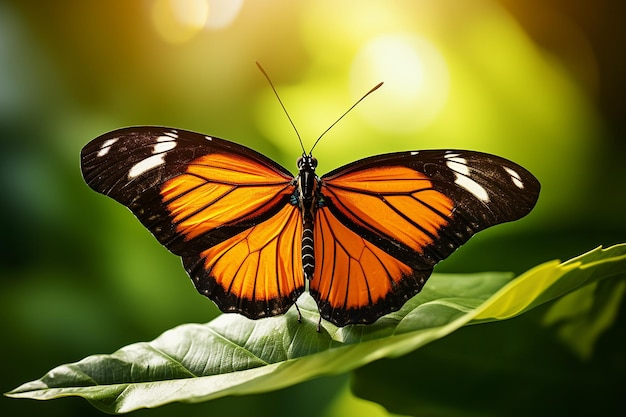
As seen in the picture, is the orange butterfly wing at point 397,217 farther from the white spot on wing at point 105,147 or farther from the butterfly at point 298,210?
the white spot on wing at point 105,147

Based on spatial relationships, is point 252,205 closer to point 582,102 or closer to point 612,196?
point 612,196

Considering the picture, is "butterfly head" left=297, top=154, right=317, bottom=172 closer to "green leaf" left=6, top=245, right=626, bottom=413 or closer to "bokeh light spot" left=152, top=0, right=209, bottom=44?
"green leaf" left=6, top=245, right=626, bottom=413

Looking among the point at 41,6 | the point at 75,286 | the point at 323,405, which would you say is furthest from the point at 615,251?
the point at 41,6

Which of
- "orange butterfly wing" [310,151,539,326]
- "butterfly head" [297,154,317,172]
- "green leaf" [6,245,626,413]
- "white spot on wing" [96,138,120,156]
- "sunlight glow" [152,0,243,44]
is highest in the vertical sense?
"sunlight glow" [152,0,243,44]

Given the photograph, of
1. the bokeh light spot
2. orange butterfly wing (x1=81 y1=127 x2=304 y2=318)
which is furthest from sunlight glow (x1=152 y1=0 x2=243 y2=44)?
orange butterfly wing (x1=81 y1=127 x2=304 y2=318)

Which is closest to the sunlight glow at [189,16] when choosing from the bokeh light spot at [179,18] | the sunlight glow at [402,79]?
the bokeh light spot at [179,18]

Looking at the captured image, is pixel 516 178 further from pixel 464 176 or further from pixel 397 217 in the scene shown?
pixel 397 217
